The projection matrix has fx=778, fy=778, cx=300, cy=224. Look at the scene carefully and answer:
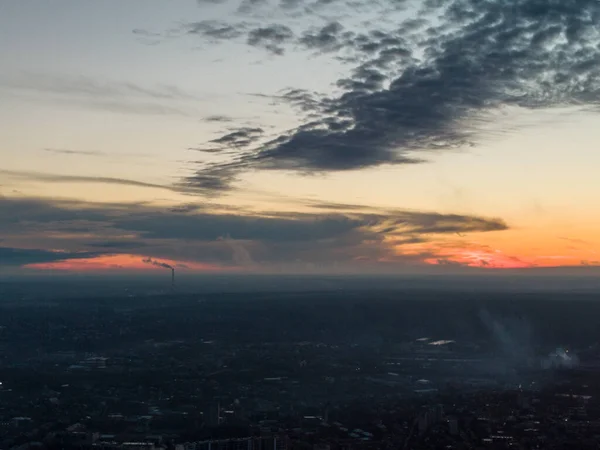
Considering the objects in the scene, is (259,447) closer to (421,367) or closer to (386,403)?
(386,403)

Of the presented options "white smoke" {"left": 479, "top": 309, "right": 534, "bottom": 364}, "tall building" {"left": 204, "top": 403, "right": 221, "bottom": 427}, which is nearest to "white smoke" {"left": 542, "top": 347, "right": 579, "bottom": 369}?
"white smoke" {"left": 479, "top": 309, "right": 534, "bottom": 364}

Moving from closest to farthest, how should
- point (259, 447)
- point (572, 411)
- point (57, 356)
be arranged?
1. point (259, 447)
2. point (572, 411)
3. point (57, 356)

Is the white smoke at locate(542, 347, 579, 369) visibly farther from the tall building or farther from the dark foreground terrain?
the tall building

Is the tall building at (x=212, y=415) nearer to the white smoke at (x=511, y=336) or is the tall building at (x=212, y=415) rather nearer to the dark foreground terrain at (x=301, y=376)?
the dark foreground terrain at (x=301, y=376)

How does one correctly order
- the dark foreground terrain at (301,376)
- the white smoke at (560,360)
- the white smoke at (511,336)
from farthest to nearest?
the white smoke at (511,336) < the white smoke at (560,360) < the dark foreground terrain at (301,376)

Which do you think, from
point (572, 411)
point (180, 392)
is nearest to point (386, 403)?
point (572, 411)

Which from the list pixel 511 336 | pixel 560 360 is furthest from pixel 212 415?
pixel 511 336

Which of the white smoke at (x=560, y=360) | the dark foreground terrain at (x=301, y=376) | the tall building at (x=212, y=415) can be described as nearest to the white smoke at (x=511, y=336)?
the dark foreground terrain at (x=301, y=376)

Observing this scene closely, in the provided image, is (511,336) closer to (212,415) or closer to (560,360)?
(560,360)
